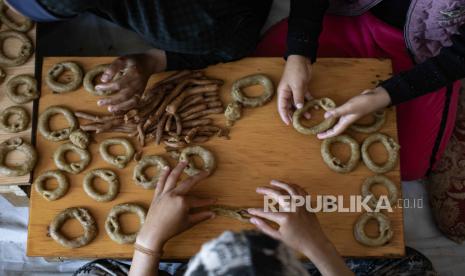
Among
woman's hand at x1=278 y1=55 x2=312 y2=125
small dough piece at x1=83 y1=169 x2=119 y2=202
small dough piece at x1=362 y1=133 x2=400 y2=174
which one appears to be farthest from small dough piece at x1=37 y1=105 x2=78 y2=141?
small dough piece at x1=362 y1=133 x2=400 y2=174

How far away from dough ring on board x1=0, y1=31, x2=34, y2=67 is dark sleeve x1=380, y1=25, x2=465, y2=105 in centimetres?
108

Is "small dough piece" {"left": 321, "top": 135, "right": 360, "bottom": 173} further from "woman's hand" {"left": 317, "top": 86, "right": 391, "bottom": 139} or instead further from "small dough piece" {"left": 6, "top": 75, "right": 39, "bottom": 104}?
"small dough piece" {"left": 6, "top": 75, "right": 39, "bottom": 104}

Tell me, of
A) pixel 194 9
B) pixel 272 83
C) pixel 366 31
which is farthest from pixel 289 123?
pixel 366 31

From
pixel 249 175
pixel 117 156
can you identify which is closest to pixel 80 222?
pixel 117 156

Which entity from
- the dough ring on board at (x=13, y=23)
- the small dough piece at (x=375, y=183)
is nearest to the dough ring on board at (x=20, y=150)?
the dough ring on board at (x=13, y=23)

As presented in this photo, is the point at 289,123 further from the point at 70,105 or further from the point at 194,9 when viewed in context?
the point at 70,105

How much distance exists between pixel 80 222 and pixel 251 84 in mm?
611

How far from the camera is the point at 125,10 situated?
44.8 inches

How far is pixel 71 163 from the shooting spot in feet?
4.19

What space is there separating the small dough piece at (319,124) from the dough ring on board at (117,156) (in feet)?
1.53

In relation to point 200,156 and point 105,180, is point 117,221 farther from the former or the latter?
point 200,156

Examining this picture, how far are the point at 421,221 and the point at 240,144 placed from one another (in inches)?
31.2

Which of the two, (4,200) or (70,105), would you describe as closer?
(70,105)

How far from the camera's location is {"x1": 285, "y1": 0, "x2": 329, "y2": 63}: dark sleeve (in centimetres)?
131
